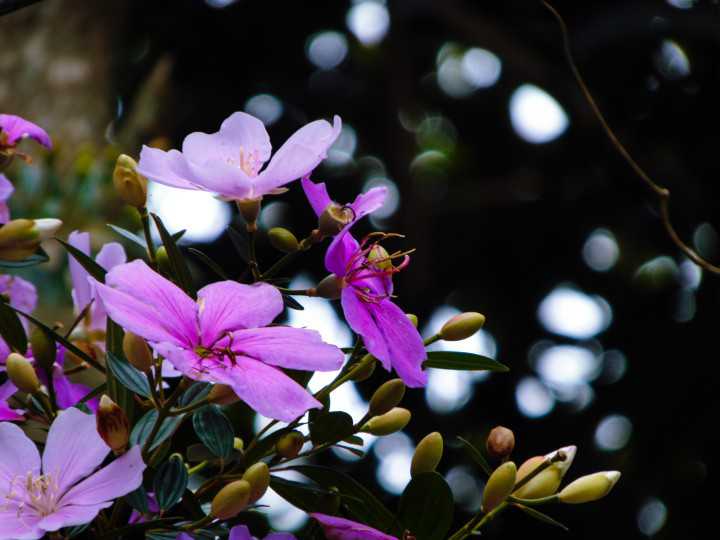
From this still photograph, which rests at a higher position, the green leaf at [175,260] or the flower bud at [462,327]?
the green leaf at [175,260]

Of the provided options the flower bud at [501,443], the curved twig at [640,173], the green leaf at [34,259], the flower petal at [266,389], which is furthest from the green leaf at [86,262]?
the curved twig at [640,173]

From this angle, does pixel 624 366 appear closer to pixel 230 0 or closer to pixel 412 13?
pixel 412 13

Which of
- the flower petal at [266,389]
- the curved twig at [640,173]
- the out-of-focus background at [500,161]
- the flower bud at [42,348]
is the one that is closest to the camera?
the flower petal at [266,389]

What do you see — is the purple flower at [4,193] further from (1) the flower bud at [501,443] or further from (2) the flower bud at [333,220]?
(1) the flower bud at [501,443]

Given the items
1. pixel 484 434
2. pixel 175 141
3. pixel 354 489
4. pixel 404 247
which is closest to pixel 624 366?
pixel 484 434

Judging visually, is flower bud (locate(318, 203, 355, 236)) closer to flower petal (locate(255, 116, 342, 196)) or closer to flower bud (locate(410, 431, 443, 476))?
flower petal (locate(255, 116, 342, 196))

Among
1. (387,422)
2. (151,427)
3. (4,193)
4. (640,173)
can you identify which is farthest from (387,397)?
(640,173)

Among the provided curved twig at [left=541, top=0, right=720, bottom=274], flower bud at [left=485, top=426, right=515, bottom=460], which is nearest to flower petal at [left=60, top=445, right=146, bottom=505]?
flower bud at [left=485, top=426, right=515, bottom=460]
